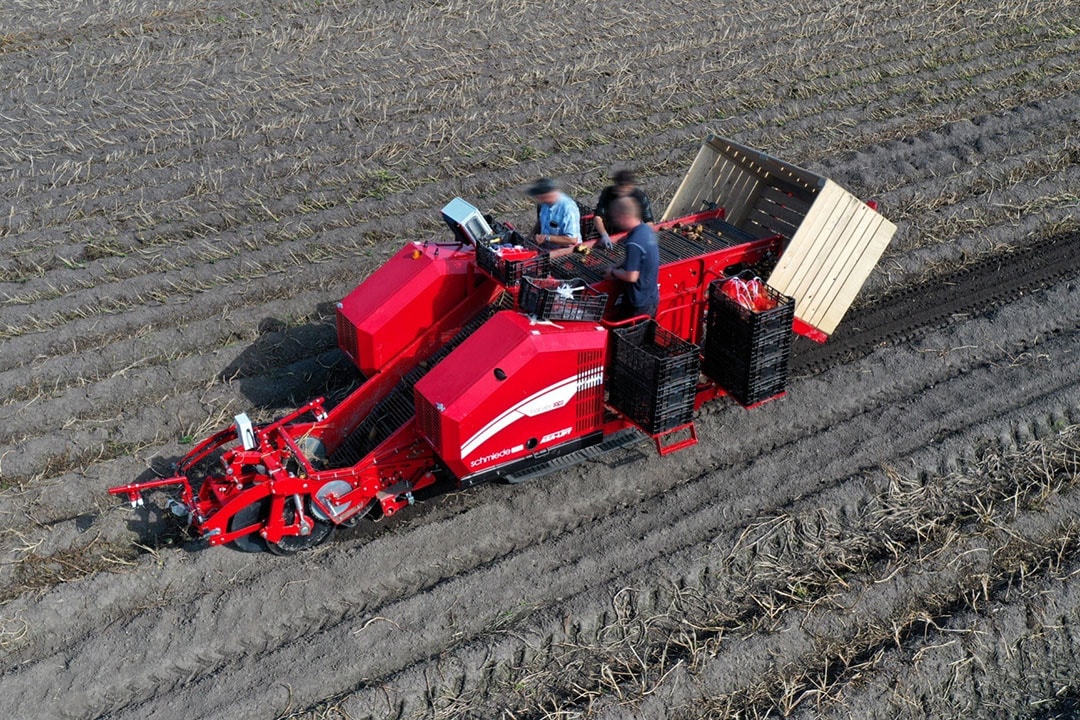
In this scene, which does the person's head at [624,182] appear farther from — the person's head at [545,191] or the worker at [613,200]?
the person's head at [545,191]

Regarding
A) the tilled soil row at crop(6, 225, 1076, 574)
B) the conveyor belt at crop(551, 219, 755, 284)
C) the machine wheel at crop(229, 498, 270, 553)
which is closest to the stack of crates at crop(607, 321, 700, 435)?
the conveyor belt at crop(551, 219, 755, 284)

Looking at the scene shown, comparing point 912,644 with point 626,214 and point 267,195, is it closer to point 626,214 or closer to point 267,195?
point 626,214

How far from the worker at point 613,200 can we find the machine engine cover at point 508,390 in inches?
53.1

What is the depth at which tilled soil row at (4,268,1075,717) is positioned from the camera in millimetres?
7887

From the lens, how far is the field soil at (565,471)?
7.73 meters

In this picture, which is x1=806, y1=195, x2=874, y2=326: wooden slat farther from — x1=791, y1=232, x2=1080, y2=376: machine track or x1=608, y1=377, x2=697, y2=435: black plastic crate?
x1=608, y1=377, x2=697, y2=435: black plastic crate

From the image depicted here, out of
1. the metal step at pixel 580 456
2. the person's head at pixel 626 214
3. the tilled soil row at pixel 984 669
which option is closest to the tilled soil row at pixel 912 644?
the tilled soil row at pixel 984 669

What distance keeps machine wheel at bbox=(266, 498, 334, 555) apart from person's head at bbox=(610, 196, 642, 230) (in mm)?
3369

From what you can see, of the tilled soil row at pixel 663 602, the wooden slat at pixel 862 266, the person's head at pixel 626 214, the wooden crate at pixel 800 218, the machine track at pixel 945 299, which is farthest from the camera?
the machine track at pixel 945 299

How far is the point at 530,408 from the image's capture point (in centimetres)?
827

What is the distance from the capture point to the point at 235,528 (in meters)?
8.32

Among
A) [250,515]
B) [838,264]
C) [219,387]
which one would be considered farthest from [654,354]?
[219,387]

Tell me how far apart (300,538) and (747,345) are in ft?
12.9

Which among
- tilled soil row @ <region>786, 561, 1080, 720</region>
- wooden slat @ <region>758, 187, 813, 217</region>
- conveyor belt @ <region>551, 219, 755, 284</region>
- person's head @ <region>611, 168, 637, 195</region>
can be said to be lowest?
tilled soil row @ <region>786, 561, 1080, 720</region>
